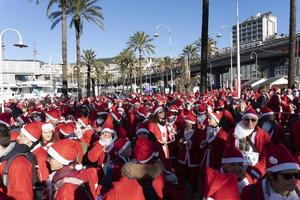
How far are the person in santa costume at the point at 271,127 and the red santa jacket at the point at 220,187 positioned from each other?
3.89m

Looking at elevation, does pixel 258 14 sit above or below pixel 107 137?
above

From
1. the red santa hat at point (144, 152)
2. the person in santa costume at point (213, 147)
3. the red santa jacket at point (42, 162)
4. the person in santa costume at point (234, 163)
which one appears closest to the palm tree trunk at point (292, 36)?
the person in santa costume at point (213, 147)

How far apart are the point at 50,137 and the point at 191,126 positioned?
3400 mm

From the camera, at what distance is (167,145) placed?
8984 mm

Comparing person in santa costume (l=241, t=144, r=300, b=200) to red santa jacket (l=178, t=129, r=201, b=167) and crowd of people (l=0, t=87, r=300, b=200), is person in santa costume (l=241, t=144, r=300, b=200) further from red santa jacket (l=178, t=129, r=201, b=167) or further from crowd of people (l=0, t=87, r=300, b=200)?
red santa jacket (l=178, t=129, r=201, b=167)

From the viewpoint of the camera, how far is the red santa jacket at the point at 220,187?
3.33m

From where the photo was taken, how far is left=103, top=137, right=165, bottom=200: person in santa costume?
377cm

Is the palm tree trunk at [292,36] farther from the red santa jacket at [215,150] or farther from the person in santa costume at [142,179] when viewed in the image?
the person in santa costume at [142,179]

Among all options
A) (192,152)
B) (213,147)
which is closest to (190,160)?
(192,152)

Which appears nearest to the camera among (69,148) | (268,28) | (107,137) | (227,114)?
(69,148)

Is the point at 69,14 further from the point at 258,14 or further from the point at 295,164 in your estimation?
the point at 258,14

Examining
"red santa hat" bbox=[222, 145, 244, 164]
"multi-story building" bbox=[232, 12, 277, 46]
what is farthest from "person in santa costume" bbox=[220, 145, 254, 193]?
"multi-story building" bbox=[232, 12, 277, 46]

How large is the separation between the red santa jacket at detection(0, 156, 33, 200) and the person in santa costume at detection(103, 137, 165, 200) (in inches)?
36.4

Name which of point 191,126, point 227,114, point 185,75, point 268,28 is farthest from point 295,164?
point 268,28
